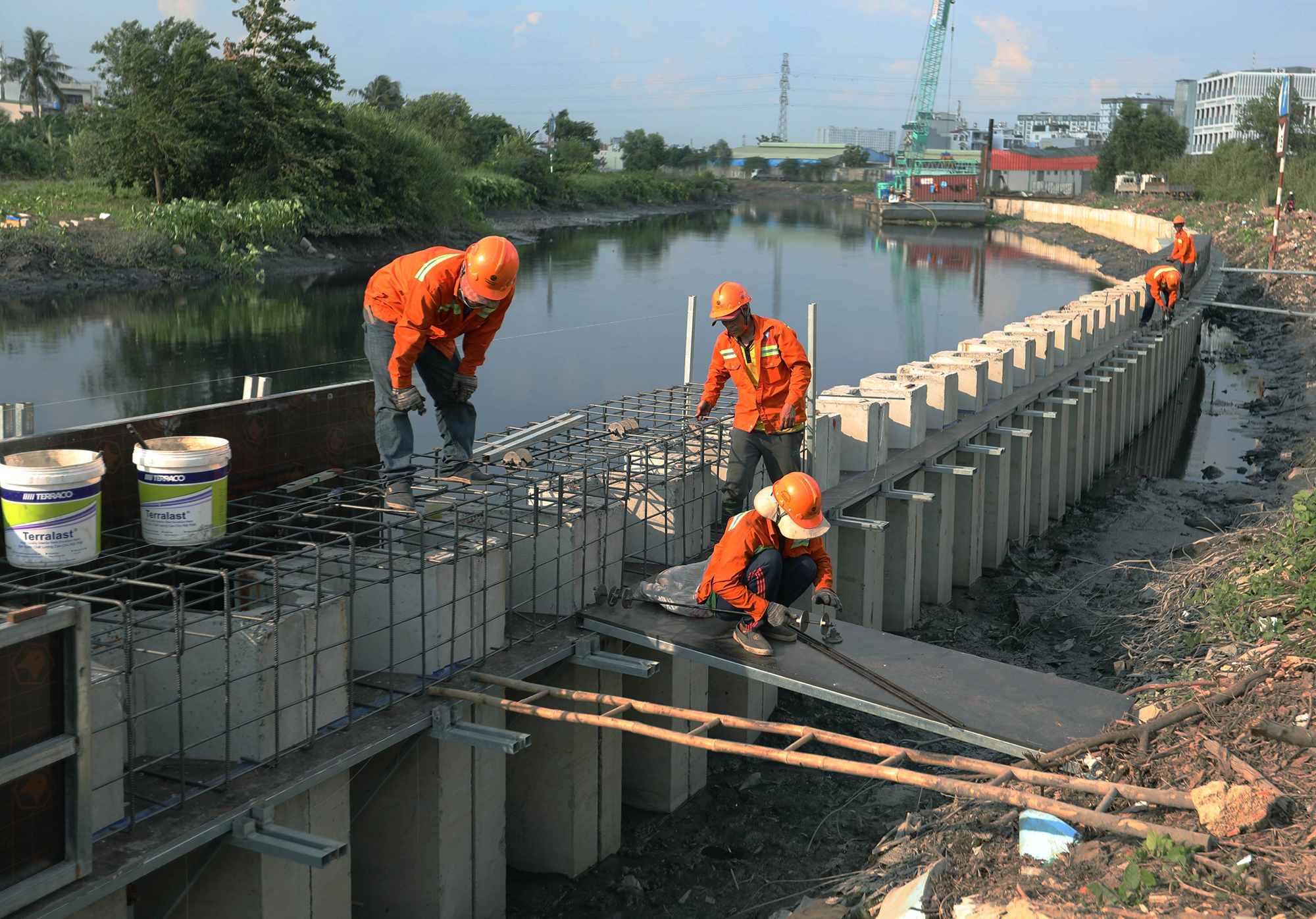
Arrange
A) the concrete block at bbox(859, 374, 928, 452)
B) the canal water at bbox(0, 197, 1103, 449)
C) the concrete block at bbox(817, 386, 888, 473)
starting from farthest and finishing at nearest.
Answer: the canal water at bbox(0, 197, 1103, 449) → the concrete block at bbox(859, 374, 928, 452) → the concrete block at bbox(817, 386, 888, 473)

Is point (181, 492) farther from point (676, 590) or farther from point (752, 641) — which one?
point (752, 641)

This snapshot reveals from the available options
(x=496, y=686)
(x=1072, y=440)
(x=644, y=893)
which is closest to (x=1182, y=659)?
(x=644, y=893)

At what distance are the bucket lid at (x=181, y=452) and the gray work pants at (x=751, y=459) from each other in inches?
154

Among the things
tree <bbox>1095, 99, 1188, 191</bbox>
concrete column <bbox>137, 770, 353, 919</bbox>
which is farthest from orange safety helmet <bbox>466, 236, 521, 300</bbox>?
tree <bbox>1095, 99, 1188, 191</bbox>

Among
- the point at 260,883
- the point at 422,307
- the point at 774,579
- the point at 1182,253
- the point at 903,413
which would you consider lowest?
the point at 260,883

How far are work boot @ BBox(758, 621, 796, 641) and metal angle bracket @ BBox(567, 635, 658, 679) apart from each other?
2.36 ft

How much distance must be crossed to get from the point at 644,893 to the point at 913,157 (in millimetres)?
116061

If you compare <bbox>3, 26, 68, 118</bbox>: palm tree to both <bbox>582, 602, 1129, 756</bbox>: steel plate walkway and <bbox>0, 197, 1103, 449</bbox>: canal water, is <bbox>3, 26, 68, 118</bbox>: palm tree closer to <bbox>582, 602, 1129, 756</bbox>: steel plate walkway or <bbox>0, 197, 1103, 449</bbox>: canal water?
<bbox>0, 197, 1103, 449</bbox>: canal water

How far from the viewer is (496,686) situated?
693 centimetres

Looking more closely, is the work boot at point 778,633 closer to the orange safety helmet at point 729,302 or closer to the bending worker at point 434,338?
the bending worker at point 434,338

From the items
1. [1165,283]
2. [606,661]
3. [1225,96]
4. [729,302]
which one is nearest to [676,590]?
[606,661]

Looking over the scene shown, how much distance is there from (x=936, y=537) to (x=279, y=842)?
860 cm

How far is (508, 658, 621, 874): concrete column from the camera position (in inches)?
299

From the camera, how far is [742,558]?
718 cm
